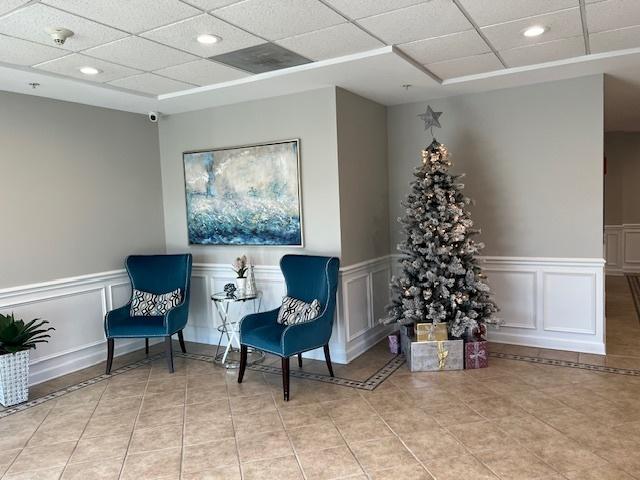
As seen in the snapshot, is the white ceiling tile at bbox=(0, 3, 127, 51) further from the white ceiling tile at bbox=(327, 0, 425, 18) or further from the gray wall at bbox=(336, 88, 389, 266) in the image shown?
the gray wall at bbox=(336, 88, 389, 266)

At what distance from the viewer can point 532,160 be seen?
4.68 meters

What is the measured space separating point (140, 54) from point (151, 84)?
2.61 feet

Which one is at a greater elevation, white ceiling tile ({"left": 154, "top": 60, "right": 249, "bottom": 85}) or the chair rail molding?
white ceiling tile ({"left": 154, "top": 60, "right": 249, "bottom": 85})

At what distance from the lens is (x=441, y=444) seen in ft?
9.74

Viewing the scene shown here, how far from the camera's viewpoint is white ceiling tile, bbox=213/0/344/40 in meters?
2.71

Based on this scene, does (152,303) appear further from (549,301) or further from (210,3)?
(549,301)

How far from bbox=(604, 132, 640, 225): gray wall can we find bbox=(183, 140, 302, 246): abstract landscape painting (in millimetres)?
6615

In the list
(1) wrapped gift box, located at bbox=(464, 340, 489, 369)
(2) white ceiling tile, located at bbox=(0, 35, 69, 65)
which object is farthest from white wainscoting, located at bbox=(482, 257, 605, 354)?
(2) white ceiling tile, located at bbox=(0, 35, 69, 65)

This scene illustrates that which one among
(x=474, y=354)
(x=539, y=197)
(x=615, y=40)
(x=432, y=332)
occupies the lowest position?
(x=474, y=354)

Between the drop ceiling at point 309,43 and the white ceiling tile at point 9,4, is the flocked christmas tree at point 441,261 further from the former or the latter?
the white ceiling tile at point 9,4

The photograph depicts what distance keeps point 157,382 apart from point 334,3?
10.7ft

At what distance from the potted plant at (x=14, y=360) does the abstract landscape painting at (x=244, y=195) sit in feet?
6.25

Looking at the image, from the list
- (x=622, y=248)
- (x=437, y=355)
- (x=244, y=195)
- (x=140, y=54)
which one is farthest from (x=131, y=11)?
(x=622, y=248)

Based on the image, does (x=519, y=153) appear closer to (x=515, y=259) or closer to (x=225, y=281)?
(x=515, y=259)
